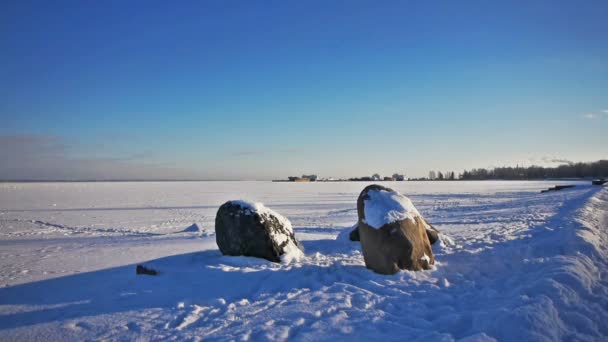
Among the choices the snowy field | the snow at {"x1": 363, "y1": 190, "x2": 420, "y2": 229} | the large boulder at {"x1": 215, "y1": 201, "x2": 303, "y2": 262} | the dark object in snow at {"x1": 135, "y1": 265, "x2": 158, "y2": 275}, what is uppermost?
the snow at {"x1": 363, "y1": 190, "x2": 420, "y2": 229}

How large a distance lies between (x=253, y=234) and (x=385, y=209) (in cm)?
271

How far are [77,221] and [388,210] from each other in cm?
1418

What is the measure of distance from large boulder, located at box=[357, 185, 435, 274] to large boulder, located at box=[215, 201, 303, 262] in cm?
173

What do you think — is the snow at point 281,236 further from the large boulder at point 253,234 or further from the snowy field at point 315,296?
the snowy field at point 315,296

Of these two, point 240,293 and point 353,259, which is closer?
point 240,293

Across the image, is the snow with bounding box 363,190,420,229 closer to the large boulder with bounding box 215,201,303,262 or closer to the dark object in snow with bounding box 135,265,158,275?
the large boulder with bounding box 215,201,303,262

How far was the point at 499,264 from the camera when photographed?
6.52m

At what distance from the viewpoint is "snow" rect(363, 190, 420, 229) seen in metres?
6.31

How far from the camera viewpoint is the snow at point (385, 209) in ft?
20.7

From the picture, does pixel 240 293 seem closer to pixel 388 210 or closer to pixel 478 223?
pixel 388 210

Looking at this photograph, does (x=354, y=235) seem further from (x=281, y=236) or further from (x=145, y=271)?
(x=145, y=271)

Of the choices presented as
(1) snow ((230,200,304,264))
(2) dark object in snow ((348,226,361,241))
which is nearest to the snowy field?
(1) snow ((230,200,304,264))

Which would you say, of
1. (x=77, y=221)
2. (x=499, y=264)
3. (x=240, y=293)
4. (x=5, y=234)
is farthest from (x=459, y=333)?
(x=77, y=221)

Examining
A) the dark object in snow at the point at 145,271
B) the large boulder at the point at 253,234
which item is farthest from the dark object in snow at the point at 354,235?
the dark object in snow at the point at 145,271
